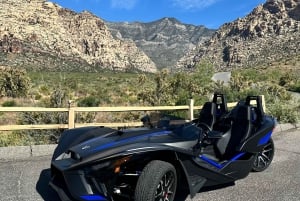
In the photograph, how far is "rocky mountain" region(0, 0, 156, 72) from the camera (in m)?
89.9

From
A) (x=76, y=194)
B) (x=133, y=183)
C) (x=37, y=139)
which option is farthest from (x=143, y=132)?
(x=37, y=139)

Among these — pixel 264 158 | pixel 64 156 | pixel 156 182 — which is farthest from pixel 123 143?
pixel 264 158

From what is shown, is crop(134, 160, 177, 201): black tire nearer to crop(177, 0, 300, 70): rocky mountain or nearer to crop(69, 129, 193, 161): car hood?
crop(69, 129, 193, 161): car hood

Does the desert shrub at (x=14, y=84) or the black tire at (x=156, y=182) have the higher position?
the desert shrub at (x=14, y=84)

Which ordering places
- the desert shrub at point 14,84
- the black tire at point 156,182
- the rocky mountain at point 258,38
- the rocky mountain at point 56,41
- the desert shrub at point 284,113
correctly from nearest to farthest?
the black tire at point 156,182
the desert shrub at point 284,113
the desert shrub at point 14,84
the rocky mountain at point 56,41
the rocky mountain at point 258,38

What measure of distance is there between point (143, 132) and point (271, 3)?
525 ft

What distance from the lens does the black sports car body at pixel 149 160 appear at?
4.18 meters

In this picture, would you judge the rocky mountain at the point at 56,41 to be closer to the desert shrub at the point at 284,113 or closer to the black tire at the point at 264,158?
the desert shrub at the point at 284,113

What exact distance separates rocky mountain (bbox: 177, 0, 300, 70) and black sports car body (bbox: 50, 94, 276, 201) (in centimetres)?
→ 8748

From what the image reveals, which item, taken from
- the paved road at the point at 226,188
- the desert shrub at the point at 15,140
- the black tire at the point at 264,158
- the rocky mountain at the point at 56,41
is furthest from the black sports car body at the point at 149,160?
the rocky mountain at the point at 56,41

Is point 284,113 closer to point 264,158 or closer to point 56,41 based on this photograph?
point 264,158

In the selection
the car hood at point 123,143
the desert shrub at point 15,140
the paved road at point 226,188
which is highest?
the car hood at point 123,143

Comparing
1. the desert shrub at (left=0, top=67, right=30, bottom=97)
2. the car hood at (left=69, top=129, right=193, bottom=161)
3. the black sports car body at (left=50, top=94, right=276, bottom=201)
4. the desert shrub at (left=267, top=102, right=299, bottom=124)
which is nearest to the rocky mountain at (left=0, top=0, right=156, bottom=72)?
the desert shrub at (left=0, top=67, right=30, bottom=97)

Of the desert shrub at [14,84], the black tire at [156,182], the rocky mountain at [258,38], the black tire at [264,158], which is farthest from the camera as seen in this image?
the rocky mountain at [258,38]
